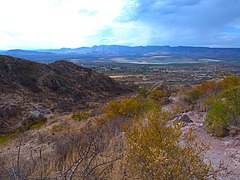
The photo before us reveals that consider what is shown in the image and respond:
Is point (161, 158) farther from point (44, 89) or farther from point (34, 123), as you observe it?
point (44, 89)

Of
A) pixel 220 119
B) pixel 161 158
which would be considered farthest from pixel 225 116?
pixel 161 158

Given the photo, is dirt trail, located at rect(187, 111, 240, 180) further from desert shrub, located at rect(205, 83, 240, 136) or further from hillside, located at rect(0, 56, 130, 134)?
hillside, located at rect(0, 56, 130, 134)

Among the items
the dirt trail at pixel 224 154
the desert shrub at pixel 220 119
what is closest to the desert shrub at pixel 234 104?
the desert shrub at pixel 220 119

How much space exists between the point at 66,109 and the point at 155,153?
22.0m

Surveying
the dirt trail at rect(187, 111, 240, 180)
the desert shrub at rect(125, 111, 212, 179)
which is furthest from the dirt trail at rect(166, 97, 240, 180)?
the desert shrub at rect(125, 111, 212, 179)

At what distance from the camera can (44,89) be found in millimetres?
28094

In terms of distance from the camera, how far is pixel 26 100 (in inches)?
914

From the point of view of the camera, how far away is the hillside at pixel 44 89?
20980 millimetres

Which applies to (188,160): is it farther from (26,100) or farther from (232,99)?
(26,100)

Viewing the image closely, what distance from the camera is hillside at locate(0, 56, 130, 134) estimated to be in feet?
68.8

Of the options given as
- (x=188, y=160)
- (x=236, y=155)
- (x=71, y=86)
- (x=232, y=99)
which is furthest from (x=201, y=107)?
(x=71, y=86)

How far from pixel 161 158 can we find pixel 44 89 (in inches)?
1068

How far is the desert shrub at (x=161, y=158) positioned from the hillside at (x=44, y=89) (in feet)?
52.9

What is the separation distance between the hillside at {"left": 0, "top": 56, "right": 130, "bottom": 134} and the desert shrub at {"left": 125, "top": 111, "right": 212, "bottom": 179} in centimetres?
1613
